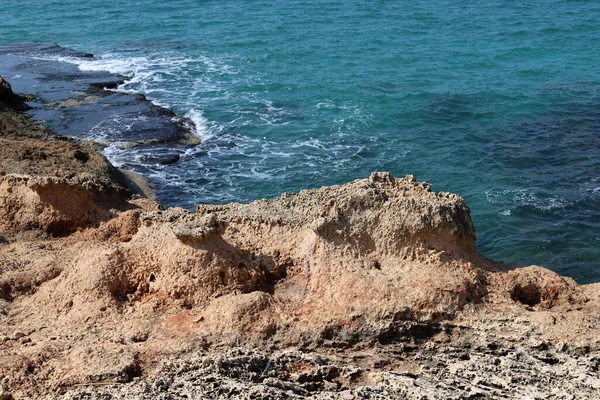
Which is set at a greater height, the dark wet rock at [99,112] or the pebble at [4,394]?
the pebble at [4,394]

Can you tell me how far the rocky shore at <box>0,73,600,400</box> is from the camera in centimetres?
727

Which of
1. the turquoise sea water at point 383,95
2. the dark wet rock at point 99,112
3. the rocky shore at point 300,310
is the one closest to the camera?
the rocky shore at point 300,310

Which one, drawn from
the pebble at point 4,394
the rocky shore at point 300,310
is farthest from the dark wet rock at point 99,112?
the pebble at point 4,394

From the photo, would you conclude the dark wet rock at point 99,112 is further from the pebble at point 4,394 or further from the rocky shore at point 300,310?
the pebble at point 4,394

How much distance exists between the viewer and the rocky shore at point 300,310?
7.27 meters

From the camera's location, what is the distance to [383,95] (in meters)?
27.8

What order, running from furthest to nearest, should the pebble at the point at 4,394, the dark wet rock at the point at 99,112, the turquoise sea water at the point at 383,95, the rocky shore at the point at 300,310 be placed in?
the dark wet rock at the point at 99,112 → the turquoise sea water at the point at 383,95 → the rocky shore at the point at 300,310 → the pebble at the point at 4,394

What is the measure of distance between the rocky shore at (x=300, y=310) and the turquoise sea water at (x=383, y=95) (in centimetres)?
801

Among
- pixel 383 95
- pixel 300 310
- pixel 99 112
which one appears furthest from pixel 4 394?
pixel 383 95

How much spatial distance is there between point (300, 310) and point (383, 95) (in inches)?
803

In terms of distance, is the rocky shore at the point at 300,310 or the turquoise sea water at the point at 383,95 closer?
the rocky shore at the point at 300,310

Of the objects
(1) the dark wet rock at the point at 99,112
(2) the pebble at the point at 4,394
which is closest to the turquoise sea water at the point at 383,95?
(1) the dark wet rock at the point at 99,112

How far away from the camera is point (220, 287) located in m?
8.73

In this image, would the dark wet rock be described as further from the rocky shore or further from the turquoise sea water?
the rocky shore
